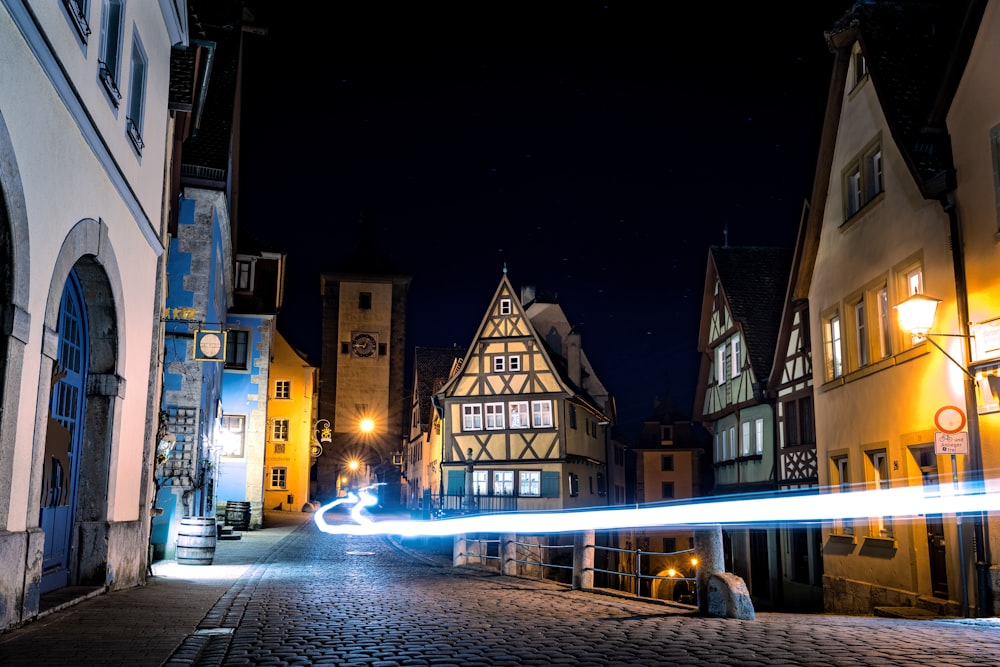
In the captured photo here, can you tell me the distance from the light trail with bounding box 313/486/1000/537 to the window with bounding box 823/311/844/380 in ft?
7.82

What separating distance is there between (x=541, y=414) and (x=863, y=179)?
24010mm

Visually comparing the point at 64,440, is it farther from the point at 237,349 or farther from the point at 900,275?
the point at 237,349

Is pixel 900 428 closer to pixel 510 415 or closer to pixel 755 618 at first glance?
pixel 755 618

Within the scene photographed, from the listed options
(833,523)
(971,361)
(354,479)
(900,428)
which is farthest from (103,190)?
(354,479)

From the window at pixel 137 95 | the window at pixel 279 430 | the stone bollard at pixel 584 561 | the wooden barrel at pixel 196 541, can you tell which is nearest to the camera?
the window at pixel 137 95

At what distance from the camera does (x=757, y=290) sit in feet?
92.1

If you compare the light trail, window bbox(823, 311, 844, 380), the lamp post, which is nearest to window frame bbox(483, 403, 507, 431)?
the light trail

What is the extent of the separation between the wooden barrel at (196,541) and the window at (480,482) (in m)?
23.8

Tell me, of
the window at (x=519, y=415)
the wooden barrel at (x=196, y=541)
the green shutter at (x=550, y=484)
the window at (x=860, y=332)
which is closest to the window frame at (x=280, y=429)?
the window at (x=519, y=415)

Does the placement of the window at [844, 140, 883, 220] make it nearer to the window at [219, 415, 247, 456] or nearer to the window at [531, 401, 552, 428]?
the window at [219, 415, 247, 456]

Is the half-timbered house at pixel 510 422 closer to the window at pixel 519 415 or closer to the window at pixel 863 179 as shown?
the window at pixel 519 415

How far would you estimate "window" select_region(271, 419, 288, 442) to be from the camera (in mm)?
47750

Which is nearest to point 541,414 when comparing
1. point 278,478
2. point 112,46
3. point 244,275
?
point 244,275

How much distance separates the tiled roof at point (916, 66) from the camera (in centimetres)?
1357
